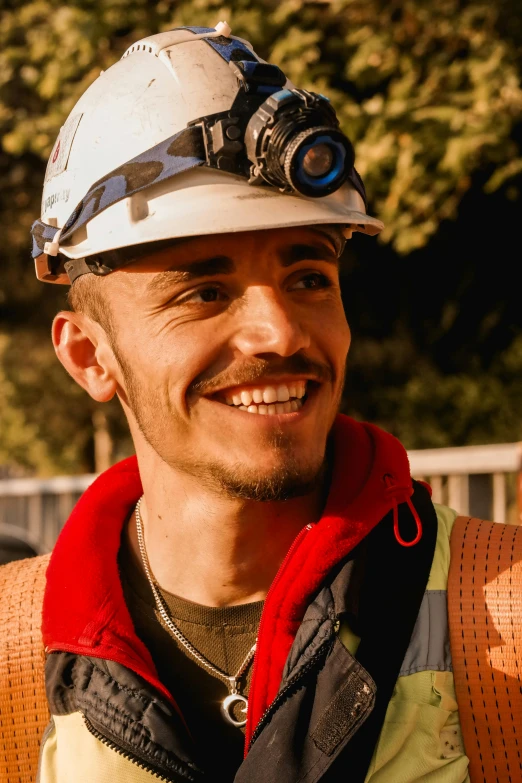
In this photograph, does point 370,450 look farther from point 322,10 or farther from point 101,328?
point 322,10

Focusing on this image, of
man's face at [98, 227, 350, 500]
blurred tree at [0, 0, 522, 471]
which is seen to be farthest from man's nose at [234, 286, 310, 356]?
blurred tree at [0, 0, 522, 471]

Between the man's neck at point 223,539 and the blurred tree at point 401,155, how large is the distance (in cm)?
410

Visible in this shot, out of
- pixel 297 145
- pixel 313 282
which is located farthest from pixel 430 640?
pixel 297 145

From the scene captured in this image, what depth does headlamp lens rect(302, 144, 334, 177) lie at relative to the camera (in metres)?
2.28

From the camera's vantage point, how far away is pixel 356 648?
86.7 inches

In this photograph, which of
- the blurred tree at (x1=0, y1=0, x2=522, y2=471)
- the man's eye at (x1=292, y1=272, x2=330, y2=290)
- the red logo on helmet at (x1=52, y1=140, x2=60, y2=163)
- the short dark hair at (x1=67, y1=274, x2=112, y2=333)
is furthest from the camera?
the blurred tree at (x1=0, y1=0, x2=522, y2=471)

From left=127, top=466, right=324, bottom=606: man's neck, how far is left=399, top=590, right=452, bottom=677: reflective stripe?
0.47 meters

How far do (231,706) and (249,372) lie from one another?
0.81 m

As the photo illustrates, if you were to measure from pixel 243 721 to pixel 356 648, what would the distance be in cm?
37

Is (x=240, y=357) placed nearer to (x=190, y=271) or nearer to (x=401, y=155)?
(x=190, y=271)

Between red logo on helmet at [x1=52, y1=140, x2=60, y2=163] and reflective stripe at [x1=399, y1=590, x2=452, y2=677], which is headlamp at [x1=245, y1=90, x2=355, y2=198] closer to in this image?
red logo on helmet at [x1=52, y1=140, x2=60, y2=163]

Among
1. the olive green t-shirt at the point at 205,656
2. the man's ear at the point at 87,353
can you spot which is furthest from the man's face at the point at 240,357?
the olive green t-shirt at the point at 205,656

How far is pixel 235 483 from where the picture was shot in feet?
7.68

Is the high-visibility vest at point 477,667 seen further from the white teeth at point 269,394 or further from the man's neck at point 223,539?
the white teeth at point 269,394
